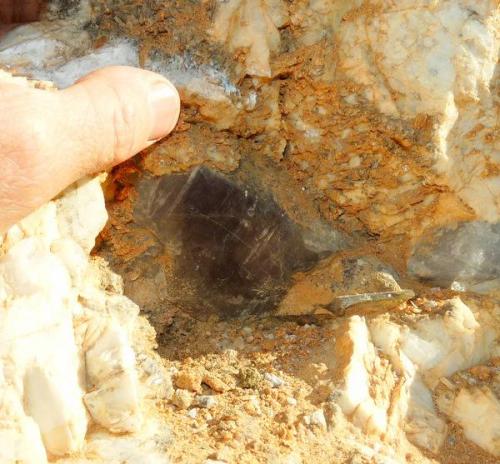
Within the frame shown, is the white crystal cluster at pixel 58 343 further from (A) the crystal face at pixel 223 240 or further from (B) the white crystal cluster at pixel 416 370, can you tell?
(B) the white crystal cluster at pixel 416 370

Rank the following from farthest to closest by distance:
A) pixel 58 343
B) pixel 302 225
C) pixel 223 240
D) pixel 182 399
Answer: pixel 302 225 < pixel 223 240 < pixel 182 399 < pixel 58 343

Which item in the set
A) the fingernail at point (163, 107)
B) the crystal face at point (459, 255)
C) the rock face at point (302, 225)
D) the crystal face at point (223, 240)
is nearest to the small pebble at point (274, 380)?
the rock face at point (302, 225)

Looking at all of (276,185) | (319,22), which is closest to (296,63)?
(319,22)

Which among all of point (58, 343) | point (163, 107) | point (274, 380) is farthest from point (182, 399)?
point (163, 107)

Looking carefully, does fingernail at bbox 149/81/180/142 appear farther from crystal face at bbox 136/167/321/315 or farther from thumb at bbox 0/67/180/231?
crystal face at bbox 136/167/321/315

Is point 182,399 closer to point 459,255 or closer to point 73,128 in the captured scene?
point 73,128

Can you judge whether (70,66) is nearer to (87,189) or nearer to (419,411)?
(87,189)
